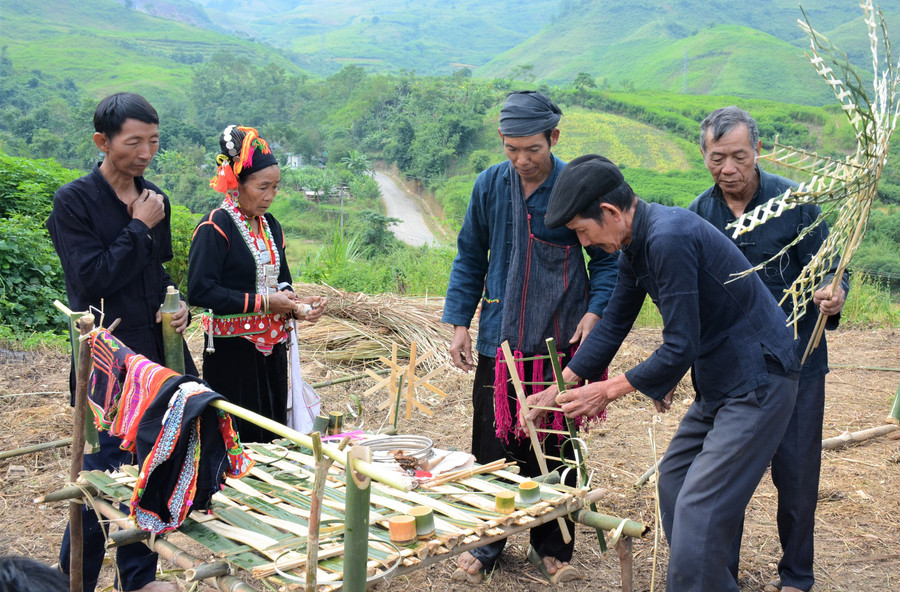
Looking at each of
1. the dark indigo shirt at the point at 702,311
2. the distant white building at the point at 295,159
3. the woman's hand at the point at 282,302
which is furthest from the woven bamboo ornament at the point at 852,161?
the distant white building at the point at 295,159

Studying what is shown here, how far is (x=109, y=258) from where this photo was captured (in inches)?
105

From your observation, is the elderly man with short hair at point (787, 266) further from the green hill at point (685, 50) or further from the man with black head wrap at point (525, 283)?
the green hill at point (685, 50)

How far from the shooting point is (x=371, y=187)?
125 feet

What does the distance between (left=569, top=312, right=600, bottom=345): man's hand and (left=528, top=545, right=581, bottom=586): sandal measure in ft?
3.06

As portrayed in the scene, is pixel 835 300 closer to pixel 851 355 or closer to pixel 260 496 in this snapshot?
pixel 260 496

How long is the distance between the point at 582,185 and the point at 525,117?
0.73m

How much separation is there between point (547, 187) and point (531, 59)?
89.6 metres

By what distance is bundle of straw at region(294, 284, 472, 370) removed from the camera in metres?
6.41

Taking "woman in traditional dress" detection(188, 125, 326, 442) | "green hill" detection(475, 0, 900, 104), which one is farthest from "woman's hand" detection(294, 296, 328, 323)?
"green hill" detection(475, 0, 900, 104)

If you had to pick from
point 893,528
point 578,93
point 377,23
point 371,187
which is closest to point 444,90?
point 578,93

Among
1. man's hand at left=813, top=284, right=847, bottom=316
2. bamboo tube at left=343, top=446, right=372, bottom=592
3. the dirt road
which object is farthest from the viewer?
the dirt road

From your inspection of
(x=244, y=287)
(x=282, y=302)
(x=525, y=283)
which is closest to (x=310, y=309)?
(x=282, y=302)

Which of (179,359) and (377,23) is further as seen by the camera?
(377,23)

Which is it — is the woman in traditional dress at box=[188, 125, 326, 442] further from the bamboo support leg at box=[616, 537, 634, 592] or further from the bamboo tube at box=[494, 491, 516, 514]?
the bamboo support leg at box=[616, 537, 634, 592]
